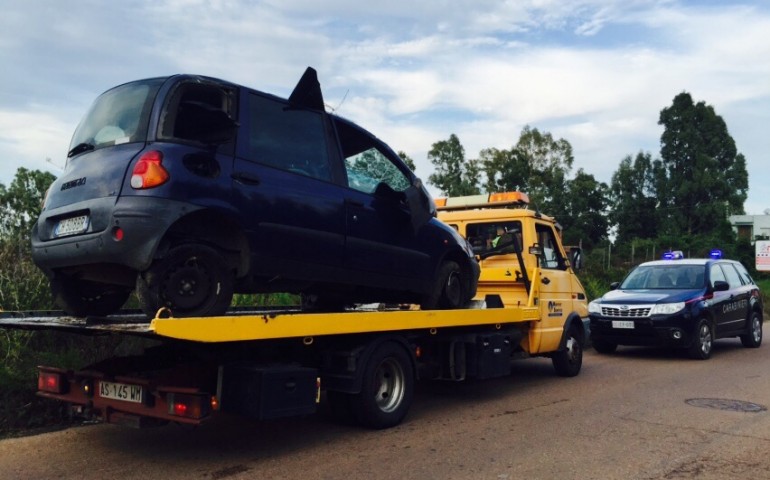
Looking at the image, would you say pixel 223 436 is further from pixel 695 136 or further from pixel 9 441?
pixel 695 136

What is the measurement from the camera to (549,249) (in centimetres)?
909

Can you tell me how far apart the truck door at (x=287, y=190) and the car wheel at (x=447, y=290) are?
1618mm

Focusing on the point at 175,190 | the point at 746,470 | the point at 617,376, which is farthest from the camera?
the point at 617,376

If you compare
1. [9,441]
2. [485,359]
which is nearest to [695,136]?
[485,359]

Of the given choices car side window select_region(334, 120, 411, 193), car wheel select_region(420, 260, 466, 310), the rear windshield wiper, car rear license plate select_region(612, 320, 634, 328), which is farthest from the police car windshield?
the rear windshield wiper

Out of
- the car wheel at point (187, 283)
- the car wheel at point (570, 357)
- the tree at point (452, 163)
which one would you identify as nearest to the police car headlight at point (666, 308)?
the car wheel at point (570, 357)

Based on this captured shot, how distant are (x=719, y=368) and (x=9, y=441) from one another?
947 cm

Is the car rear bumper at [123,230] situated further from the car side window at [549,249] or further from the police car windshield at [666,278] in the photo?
the police car windshield at [666,278]

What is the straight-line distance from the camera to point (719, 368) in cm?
1029

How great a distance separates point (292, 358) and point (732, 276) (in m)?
11.0

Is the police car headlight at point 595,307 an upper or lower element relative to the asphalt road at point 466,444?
upper

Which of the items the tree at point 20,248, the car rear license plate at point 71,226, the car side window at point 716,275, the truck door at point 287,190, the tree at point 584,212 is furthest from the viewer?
the tree at point 584,212

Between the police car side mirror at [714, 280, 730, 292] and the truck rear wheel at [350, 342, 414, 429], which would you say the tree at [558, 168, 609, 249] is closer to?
the police car side mirror at [714, 280, 730, 292]

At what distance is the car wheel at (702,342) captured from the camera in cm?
1113
